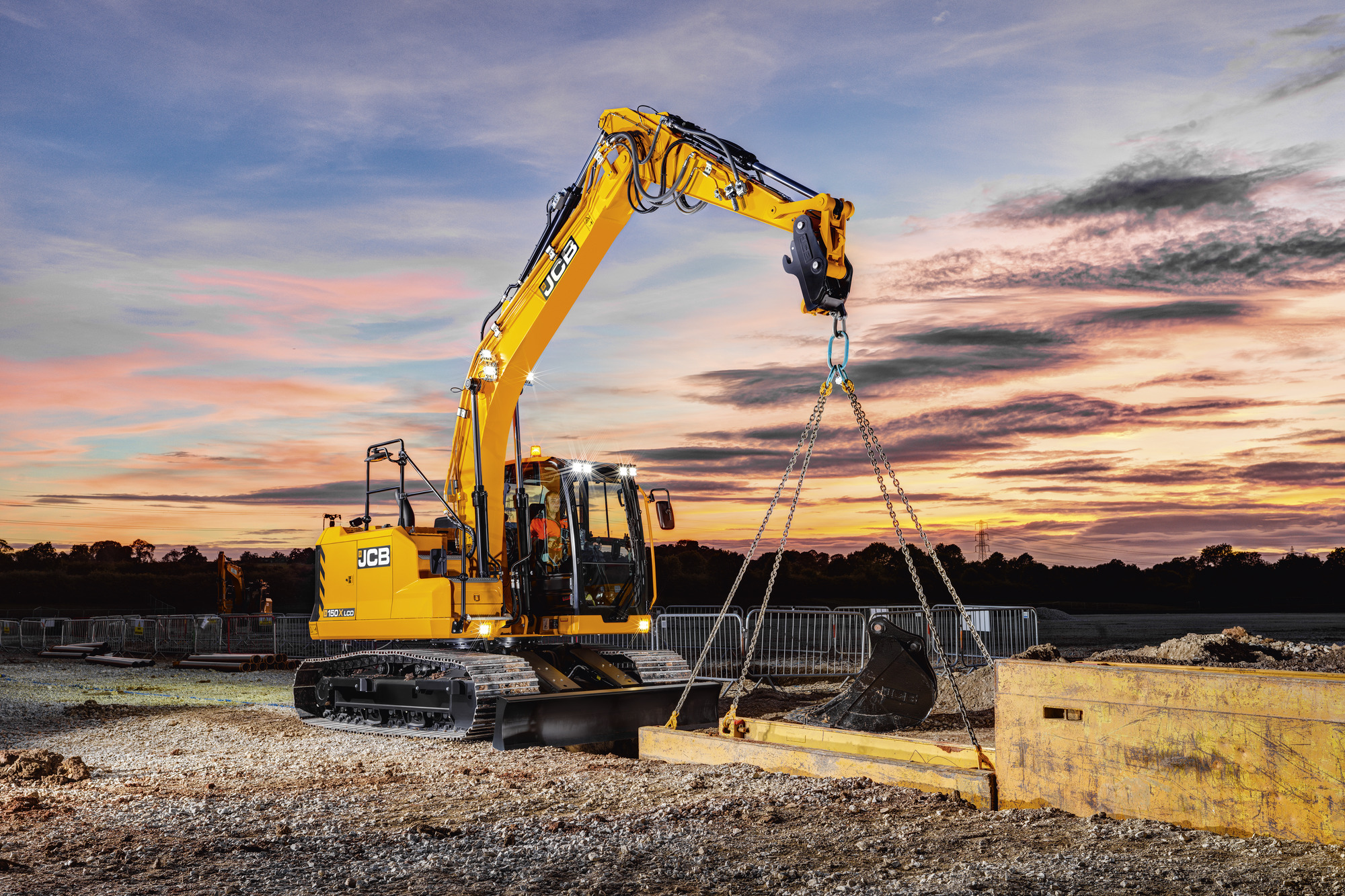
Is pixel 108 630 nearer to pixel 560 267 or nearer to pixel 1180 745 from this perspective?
pixel 560 267

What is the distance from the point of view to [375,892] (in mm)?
5375

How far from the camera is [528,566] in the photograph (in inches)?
447

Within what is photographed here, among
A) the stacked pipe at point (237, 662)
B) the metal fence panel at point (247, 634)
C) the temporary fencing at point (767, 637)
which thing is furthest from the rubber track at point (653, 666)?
the metal fence panel at point (247, 634)

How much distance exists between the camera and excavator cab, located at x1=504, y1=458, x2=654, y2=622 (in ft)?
37.0

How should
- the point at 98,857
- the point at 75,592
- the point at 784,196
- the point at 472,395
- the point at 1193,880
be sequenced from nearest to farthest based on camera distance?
the point at 1193,880 < the point at 98,857 < the point at 784,196 < the point at 472,395 < the point at 75,592

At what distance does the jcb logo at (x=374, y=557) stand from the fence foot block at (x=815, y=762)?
160 inches

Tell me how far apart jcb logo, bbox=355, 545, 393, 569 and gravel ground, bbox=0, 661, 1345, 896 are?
247 centimetres

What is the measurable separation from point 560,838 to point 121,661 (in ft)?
67.6

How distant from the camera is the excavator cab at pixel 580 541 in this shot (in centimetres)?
1127

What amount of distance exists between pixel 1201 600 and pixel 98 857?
70.6 m

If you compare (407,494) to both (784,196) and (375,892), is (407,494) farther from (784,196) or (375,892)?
(375,892)

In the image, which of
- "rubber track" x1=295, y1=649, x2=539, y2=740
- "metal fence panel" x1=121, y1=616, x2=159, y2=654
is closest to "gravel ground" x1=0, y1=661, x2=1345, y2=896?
"rubber track" x1=295, y1=649, x2=539, y2=740

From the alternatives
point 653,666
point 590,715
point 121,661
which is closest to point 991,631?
point 653,666

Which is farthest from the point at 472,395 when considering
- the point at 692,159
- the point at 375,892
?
the point at 375,892
